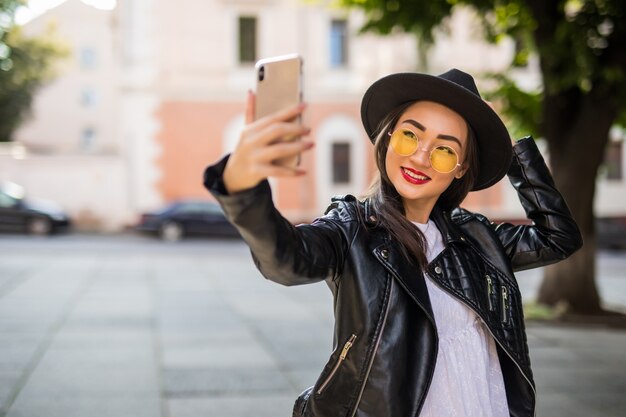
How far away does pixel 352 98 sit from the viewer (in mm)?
25328

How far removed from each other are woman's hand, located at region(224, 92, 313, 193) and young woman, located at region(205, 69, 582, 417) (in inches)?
5.3

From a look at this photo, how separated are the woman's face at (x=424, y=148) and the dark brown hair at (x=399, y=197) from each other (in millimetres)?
31

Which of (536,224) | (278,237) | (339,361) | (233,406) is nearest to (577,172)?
(233,406)

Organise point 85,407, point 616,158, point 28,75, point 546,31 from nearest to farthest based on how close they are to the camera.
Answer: point 85,407 → point 546,31 → point 28,75 → point 616,158

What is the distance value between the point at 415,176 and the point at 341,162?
77.0ft

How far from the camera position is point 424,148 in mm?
2174

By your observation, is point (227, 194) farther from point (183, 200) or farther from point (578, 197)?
point (183, 200)

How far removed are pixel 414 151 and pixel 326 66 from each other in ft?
76.7

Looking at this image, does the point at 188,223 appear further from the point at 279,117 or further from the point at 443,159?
the point at 279,117

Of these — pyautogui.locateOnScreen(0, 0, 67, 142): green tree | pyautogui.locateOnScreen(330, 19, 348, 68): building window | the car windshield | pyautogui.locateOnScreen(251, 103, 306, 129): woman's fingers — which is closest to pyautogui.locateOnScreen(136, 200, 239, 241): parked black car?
the car windshield

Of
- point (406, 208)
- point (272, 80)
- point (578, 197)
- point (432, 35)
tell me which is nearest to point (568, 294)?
point (578, 197)

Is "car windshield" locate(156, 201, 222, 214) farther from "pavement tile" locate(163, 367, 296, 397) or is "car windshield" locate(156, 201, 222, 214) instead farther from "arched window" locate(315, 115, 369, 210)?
"pavement tile" locate(163, 367, 296, 397)

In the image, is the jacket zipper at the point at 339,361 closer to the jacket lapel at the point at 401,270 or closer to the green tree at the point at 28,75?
the jacket lapel at the point at 401,270

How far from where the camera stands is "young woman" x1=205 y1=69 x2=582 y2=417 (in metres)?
1.94
